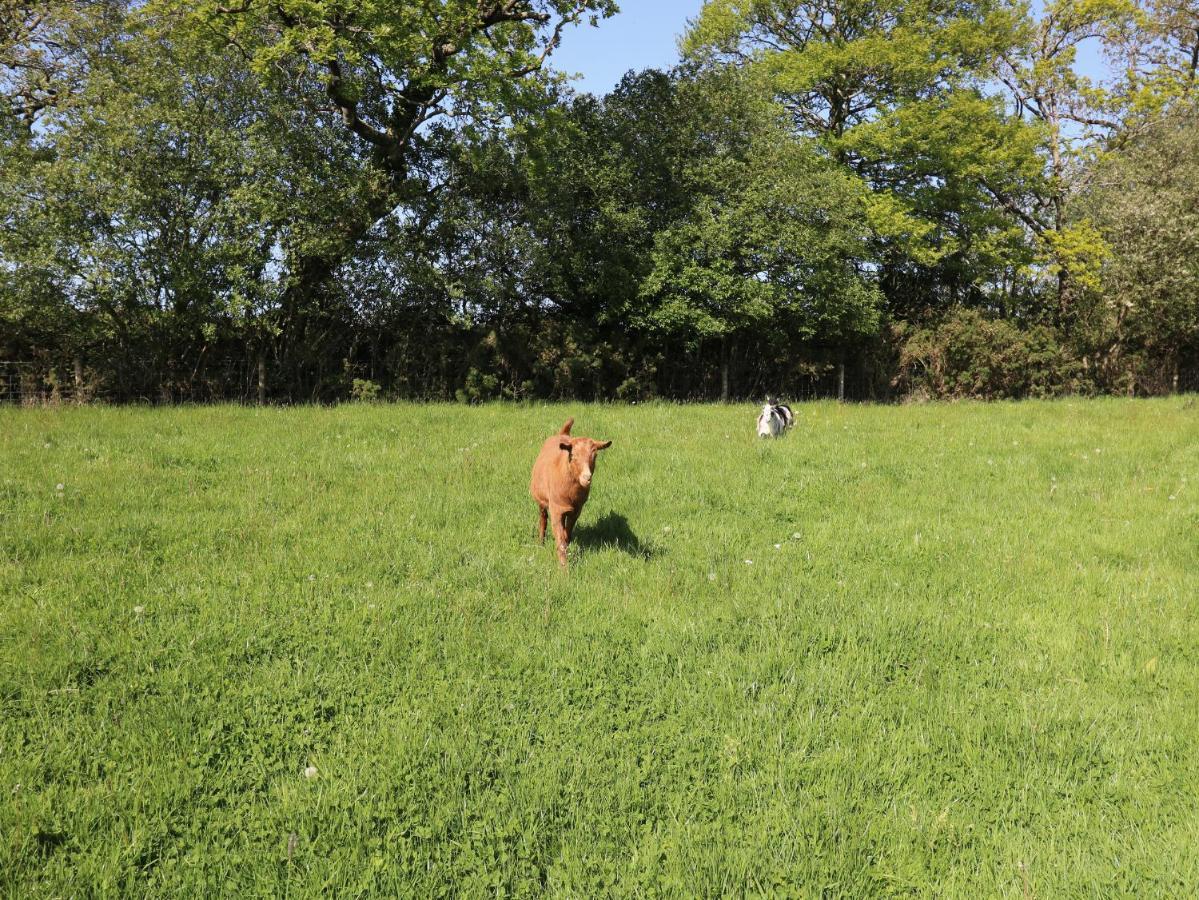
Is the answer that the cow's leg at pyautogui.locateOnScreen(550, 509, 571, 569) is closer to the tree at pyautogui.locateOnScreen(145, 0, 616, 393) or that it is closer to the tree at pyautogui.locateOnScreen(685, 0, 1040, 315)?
the tree at pyautogui.locateOnScreen(145, 0, 616, 393)

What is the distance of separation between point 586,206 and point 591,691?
18300mm

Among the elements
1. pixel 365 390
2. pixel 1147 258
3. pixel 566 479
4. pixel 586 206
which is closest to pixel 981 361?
pixel 1147 258

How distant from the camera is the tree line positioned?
610 inches

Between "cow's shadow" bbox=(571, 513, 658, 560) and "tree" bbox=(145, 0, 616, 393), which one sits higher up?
"tree" bbox=(145, 0, 616, 393)

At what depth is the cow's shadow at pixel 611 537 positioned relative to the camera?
6.83 meters

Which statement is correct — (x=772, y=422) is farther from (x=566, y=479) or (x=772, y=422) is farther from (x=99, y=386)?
(x=99, y=386)

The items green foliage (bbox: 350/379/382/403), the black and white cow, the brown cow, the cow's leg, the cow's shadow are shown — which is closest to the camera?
the brown cow

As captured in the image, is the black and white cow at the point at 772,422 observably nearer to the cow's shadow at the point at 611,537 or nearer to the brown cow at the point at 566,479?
the cow's shadow at the point at 611,537

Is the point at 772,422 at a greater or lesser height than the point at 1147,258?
lesser

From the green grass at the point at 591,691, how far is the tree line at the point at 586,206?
30.8 feet

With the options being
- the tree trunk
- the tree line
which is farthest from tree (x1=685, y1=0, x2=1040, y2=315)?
the tree trunk

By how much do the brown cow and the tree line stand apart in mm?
12395

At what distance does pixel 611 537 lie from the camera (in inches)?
285

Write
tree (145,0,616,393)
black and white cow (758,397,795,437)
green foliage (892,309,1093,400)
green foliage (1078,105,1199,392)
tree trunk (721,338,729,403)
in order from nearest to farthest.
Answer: black and white cow (758,397,795,437), tree (145,0,616,393), green foliage (1078,105,1199,392), tree trunk (721,338,729,403), green foliage (892,309,1093,400)
